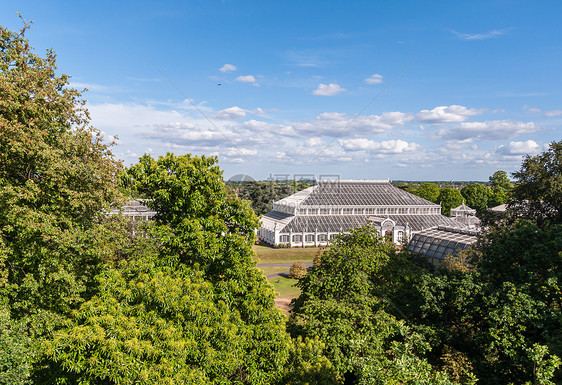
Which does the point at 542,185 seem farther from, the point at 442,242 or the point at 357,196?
the point at 357,196

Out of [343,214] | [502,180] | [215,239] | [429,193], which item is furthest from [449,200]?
[215,239]

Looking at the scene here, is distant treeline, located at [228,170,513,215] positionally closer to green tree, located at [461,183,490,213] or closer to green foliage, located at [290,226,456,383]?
green tree, located at [461,183,490,213]

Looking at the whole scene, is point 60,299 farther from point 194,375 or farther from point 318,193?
point 318,193

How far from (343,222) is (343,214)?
2814 mm

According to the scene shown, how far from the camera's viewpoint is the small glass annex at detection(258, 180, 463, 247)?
67.0m

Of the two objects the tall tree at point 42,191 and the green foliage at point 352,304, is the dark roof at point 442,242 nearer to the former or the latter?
the green foliage at point 352,304

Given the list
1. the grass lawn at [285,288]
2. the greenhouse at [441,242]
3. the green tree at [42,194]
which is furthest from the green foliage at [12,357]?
the greenhouse at [441,242]

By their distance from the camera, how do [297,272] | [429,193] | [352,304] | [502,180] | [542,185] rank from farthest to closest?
1. [502,180]
2. [429,193]
3. [297,272]
4. [542,185]
5. [352,304]

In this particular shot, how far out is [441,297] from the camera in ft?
58.1

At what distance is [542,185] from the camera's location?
27.2 m

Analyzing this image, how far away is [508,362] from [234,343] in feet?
39.3

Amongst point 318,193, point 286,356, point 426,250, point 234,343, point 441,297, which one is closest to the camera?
point 234,343

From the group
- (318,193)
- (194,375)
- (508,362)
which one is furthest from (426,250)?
(194,375)

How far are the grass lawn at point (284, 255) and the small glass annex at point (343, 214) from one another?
14.0 ft
